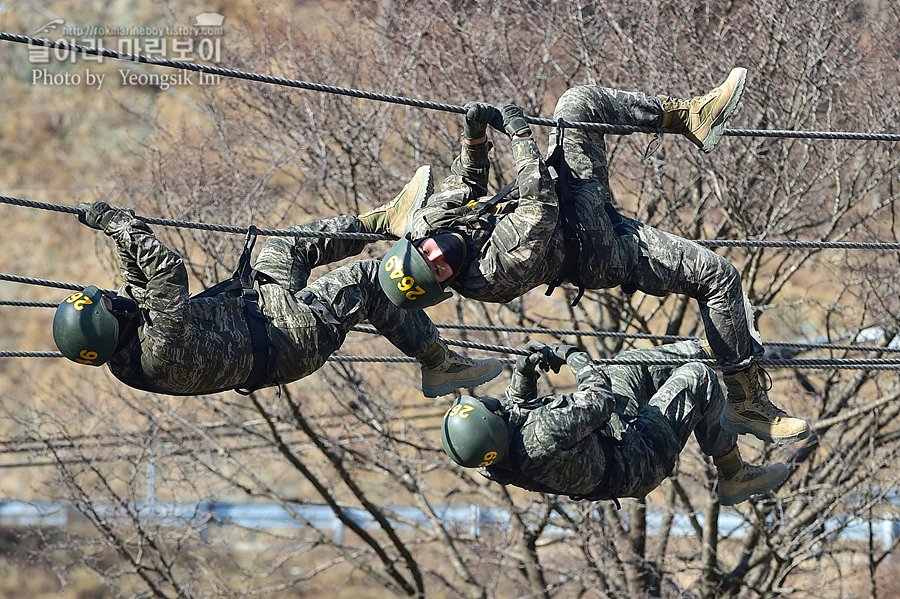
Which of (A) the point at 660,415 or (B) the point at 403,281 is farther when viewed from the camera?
(A) the point at 660,415

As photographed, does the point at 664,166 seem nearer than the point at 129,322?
No

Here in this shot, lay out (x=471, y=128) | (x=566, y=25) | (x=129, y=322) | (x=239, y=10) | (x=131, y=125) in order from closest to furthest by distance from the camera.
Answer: (x=129, y=322) < (x=471, y=128) < (x=566, y=25) < (x=239, y=10) < (x=131, y=125)

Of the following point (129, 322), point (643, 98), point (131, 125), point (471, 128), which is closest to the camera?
point (129, 322)

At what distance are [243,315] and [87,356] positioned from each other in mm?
891

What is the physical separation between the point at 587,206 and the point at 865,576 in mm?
13134

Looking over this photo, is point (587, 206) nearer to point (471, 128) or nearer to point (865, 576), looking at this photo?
point (471, 128)

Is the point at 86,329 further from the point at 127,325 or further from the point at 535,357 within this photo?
the point at 535,357

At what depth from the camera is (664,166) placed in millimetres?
12086

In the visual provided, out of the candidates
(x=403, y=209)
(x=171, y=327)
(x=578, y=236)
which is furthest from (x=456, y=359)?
(x=171, y=327)

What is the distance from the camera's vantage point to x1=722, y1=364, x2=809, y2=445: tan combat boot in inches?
284

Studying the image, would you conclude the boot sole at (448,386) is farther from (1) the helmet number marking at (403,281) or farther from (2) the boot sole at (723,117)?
(2) the boot sole at (723,117)

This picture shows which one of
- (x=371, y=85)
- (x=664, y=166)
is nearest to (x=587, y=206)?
(x=664, y=166)

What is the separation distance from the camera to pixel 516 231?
6.15 meters

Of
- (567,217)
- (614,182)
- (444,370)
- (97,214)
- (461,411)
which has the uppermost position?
(614,182)
